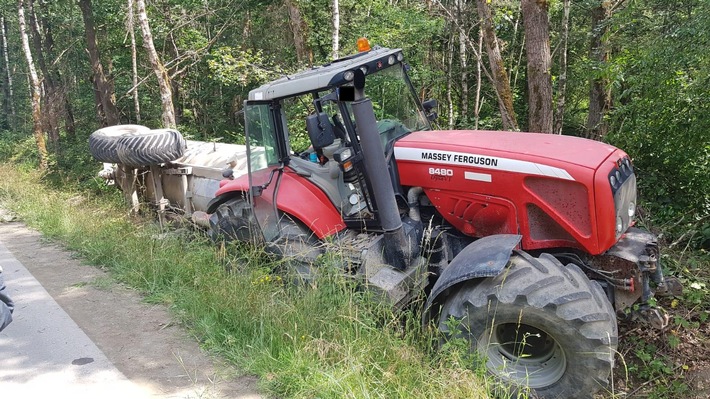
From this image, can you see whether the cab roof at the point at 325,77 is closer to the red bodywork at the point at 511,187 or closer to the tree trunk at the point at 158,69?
the red bodywork at the point at 511,187

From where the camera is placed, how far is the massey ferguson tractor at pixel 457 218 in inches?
135

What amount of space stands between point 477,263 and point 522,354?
26.7 inches

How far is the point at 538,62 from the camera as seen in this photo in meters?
7.91

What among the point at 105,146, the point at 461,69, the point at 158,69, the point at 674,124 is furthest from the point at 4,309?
the point at 461,69

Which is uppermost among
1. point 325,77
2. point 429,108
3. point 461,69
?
point 325,77

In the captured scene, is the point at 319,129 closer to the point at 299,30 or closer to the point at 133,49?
the point at 299,30

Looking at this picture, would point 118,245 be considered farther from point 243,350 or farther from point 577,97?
point 577,97

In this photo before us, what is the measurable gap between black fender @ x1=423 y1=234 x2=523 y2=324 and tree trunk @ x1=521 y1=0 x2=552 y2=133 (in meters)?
4.84

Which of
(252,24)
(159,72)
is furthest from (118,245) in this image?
(252,24)

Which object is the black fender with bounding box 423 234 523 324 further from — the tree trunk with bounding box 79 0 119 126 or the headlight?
the tree trunk with bounding box 79 0 119 126

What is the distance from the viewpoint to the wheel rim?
3.50 meters

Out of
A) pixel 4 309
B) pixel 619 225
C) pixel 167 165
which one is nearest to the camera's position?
pixel 4 309

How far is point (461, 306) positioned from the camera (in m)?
3.57

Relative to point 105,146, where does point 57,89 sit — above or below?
above
